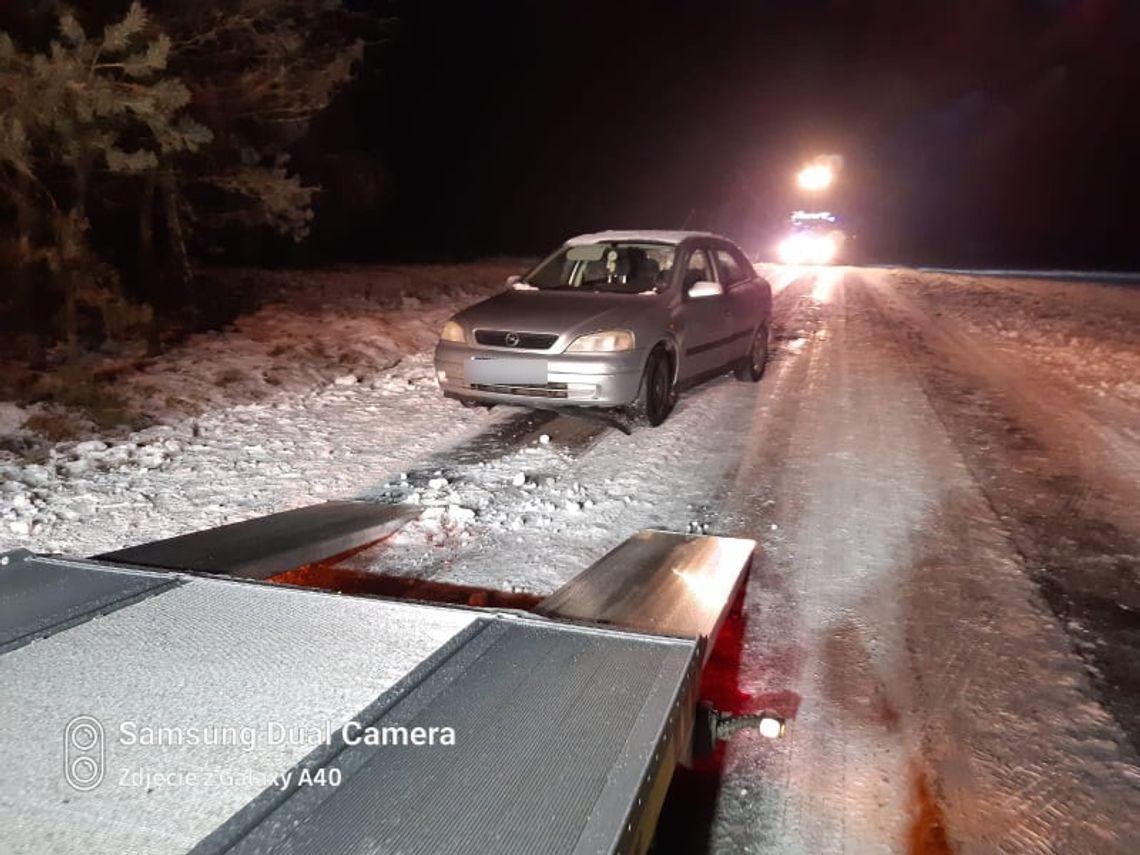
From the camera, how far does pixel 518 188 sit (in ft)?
136

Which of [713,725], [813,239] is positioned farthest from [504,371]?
[813,239]

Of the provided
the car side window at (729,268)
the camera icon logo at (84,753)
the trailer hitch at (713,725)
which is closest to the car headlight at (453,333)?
the car side window at (729,268)

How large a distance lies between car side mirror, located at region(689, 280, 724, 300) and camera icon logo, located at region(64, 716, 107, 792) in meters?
6.63

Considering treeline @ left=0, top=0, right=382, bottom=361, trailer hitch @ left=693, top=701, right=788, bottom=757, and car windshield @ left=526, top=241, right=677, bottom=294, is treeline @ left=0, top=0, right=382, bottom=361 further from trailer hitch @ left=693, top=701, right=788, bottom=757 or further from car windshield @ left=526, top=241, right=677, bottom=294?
trailer hitch @ left=693, top=701, right=788, bottom=757

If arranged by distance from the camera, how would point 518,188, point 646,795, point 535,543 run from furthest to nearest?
1. point 518,188
2. point 535,543
3. point 646,795

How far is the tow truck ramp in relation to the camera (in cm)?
167

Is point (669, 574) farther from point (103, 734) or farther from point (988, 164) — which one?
point (988, 164)

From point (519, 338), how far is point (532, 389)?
1.41 feet

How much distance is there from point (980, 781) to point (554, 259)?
6704mm

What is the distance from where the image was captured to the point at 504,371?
6996 mm

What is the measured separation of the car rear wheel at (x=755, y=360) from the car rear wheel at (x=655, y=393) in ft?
6.61

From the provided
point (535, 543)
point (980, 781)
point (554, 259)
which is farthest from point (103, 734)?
point (554, 259)

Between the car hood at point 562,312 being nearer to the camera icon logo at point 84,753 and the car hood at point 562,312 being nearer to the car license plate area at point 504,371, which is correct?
the car license plate area at point 504,371

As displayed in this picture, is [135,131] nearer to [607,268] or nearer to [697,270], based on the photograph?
[607,268]
